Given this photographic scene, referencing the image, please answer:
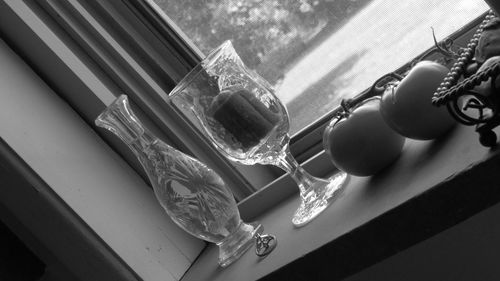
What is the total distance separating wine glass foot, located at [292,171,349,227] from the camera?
3.03ft

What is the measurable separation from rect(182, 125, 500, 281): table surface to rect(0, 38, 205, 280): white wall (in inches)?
11.3

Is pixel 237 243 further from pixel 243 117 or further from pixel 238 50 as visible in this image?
pixel 238 50

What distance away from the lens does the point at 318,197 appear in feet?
3.15

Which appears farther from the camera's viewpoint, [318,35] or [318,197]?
[318,35]

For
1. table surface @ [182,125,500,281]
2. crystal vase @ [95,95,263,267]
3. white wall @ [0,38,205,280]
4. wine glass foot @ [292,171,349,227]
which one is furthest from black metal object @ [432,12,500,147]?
white wall @ [0,38,205,280]

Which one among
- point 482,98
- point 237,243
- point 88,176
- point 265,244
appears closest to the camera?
point 482,98

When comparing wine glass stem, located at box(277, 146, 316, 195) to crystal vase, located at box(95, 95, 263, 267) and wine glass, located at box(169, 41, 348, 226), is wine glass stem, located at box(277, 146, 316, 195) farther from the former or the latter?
crystal vase, located at box(95, 95, 263, 267)

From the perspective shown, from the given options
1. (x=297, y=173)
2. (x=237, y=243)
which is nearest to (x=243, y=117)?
(x=297, y=173)

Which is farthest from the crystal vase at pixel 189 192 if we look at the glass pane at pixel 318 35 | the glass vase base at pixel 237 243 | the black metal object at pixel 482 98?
the black metal object at pixel 482 98

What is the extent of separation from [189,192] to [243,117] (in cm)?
17

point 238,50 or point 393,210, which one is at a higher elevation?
point 238,50

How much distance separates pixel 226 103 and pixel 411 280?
361 mm

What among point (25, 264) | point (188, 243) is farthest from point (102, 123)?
point (25, 264)

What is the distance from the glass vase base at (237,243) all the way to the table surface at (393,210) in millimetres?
106
